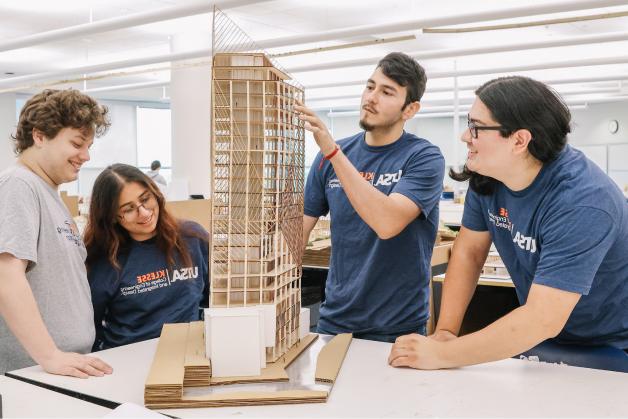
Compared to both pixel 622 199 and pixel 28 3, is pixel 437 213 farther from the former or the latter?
pixel 28 3

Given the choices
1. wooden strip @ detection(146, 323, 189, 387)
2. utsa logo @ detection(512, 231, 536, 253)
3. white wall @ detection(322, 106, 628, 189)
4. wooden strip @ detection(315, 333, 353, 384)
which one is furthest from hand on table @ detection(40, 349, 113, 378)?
white wall @ detection(322, 106, 628, 189)

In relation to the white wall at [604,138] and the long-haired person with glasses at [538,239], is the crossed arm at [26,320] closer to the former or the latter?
the long-haired person with glasses at [538,239]

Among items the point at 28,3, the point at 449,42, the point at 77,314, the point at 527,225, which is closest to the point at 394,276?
the point at 527,225

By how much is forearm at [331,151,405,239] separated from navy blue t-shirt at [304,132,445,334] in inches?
4.6

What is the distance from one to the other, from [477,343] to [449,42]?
8274 millimetres

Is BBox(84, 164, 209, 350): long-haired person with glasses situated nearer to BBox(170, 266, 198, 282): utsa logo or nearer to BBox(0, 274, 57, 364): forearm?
BBox(170, 266, 198, 282): utsa logo

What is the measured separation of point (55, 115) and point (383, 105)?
97 centimetres

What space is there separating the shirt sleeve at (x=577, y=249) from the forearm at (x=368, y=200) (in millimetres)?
462

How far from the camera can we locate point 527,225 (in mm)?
1541

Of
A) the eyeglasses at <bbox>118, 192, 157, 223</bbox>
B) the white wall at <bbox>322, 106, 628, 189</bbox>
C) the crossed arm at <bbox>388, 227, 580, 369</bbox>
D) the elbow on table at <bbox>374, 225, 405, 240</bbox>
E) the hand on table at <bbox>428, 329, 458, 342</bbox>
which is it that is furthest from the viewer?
the white wall at <bbox>322, 106, 628, 189</bbox>

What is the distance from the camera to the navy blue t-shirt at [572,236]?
1.38 metres

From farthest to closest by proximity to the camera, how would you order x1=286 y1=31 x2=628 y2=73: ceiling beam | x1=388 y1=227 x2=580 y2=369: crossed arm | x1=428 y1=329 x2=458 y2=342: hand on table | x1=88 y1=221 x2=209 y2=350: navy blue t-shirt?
x1=286 y1=31 x2=628 y2=73: ceiling beam, x1=88 y1=221 x2=209 y2=350: navy blue t-shirt, x1=428 y1=329 x2=458 y2=342: hand on table, x1=388 y1=227 x2=580 y2=369: crossed arm

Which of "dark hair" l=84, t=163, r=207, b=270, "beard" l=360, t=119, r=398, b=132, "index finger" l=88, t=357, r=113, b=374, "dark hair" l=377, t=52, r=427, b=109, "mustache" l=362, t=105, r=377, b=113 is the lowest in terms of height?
"index finger" l=88, t=357, r=113, b=374

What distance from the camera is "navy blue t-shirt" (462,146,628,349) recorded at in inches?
54.5
